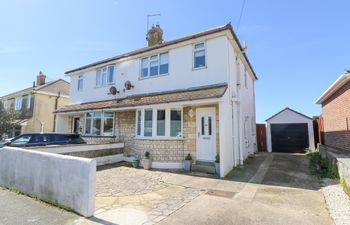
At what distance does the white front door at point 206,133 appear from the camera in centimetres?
970

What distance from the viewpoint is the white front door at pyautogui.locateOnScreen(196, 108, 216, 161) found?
970 cm

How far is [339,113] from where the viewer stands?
35.5 ft

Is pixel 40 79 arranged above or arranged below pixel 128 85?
above

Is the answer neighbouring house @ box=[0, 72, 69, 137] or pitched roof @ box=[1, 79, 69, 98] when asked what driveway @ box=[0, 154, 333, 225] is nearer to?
neighbouring house @ box=[0, 72, 69, 137]

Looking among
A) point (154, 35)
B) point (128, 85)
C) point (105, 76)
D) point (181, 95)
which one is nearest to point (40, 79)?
point (105, 76)

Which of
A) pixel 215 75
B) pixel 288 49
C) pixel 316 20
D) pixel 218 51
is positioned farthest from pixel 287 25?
pixel 215 75

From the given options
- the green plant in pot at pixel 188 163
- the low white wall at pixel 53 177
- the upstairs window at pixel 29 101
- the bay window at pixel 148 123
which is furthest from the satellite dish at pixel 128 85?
the upstairs window at pixel 29 101

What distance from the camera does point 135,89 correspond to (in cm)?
1311

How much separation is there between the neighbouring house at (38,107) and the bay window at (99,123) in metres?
11.2

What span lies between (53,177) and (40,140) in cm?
707

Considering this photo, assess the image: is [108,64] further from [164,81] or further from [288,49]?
[288,49]

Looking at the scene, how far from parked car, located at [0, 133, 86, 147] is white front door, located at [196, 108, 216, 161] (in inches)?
303

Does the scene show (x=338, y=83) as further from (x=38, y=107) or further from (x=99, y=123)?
(x=38, y=107)

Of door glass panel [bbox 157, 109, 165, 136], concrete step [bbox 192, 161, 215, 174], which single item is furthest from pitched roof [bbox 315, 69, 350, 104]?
door glass panel [bbox 157, 109, 165, 136]
